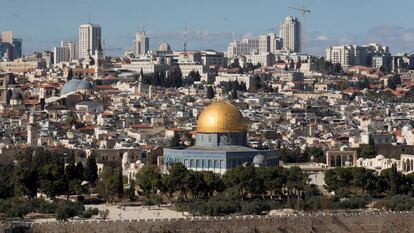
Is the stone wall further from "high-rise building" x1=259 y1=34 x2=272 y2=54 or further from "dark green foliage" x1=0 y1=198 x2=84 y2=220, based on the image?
"high-rise building" x1=259 y1=34 x2=272 y2=54

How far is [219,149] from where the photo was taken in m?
44.4

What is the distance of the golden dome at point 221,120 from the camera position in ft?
147

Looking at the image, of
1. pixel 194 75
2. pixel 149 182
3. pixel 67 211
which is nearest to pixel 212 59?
pixel 194 75

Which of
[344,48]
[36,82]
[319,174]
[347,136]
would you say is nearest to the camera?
[319,174]

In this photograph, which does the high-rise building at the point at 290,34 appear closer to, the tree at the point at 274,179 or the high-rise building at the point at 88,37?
the high-rise building at the point at 88,37

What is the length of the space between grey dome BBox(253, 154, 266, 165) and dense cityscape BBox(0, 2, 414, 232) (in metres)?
0.06

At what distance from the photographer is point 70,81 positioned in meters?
90.9

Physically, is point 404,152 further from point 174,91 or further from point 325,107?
point 174,91

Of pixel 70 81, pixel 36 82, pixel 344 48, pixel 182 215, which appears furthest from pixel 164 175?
pixel 344 48

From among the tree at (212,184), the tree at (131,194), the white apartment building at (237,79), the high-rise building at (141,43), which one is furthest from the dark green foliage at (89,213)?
the high-rise building at (141,43)

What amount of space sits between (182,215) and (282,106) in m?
50.0

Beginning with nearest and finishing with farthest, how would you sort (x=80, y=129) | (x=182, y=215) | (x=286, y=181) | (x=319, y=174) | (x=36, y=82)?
(x=182, y=215), (x=286, y=181), (x=319, y=174), (x=80, y=129), (x=36, y=82)

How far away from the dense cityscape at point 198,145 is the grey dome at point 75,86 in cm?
14

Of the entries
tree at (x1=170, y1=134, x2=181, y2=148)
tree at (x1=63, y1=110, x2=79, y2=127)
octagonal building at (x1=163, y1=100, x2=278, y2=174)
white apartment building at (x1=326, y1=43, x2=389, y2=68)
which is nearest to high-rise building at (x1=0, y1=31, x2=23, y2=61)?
white apartment building at (x1=326, y1=43, x2=389, y2=68)
